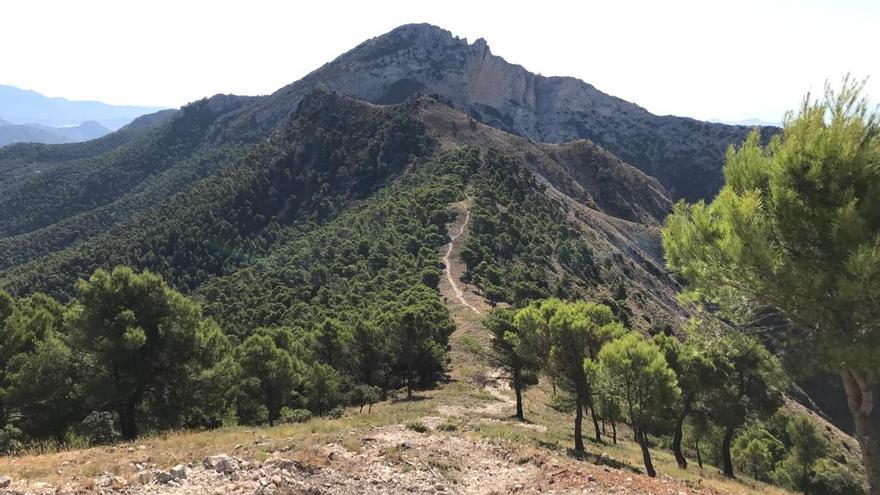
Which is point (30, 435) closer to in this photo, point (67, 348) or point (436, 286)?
point (67, 348)

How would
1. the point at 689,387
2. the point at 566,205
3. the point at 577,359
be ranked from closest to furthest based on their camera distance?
the point at 577,359
the point at 689,387
the point at 566,205

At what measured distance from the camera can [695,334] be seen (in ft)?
48.2

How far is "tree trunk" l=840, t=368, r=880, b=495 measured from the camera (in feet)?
41.0

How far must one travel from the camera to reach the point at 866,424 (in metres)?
12.8

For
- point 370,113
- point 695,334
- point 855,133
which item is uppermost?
point 370,113

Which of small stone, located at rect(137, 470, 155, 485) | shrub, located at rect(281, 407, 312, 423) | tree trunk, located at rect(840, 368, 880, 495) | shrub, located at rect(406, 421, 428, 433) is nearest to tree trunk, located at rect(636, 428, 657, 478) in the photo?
tree trunk, located at rect(840, 368, 880, 495)

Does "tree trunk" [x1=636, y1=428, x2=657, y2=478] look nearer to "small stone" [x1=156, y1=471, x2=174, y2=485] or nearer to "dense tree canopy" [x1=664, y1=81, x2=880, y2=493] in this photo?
"dense tree canopy" [x1=664, y1=81, x2=880, y2=493]

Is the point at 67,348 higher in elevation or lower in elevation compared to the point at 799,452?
higher

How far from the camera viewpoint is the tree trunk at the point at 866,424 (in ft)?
41.0

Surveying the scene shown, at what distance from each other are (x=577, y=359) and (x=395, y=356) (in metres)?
26.5

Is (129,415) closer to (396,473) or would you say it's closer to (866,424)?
(396,473)

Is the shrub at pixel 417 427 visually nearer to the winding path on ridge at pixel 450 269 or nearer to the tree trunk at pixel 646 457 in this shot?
the tree trunk at pixel 646 457

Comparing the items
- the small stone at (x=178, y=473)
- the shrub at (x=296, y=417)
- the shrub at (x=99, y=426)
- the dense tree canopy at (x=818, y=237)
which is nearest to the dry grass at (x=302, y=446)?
the small stone at (x=178, y=473)

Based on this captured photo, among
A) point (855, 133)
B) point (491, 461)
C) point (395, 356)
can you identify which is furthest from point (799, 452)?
point (855, 133)
